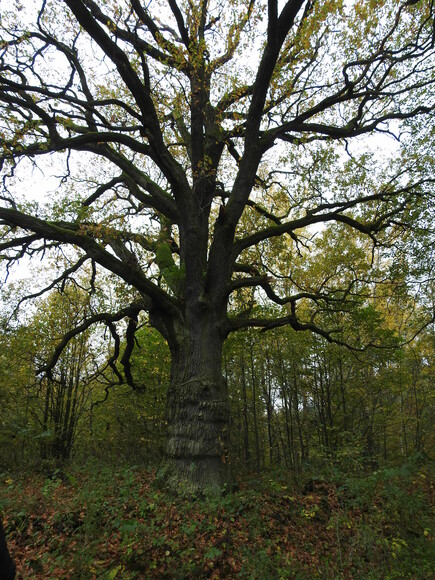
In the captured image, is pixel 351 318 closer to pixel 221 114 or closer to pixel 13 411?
pixel 221 114

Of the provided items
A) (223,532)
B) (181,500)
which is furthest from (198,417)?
(223,532)

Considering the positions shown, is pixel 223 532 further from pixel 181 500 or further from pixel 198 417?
pixel 198 417

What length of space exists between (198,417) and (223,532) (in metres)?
2.10

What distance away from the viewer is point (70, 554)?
364 centimetres

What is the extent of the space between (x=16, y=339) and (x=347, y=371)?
449 inches

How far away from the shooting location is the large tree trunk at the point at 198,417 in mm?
5816

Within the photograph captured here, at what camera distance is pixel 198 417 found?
20.3ft

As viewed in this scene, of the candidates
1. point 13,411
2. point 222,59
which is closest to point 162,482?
point 13,411

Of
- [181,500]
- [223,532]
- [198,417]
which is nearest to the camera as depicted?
[223,532]

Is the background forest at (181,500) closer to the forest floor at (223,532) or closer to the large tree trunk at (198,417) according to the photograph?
the forest floor at (223,532)

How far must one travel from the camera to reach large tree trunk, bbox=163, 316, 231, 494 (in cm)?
582

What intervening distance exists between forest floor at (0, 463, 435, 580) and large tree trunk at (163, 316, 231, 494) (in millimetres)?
422

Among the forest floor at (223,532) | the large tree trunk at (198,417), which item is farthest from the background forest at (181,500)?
the large tree trunk at (198,417)

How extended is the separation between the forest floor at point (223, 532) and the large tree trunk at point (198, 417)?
0.42 metres
